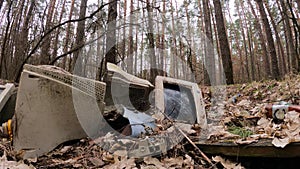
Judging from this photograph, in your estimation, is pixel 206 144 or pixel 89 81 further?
pixel 89 81

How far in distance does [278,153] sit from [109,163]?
0.98 metres

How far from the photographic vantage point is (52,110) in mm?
1822

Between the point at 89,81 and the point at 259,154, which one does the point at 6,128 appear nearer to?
the point at 89,81

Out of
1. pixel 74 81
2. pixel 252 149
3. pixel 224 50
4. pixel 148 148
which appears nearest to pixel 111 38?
pixel 74 81

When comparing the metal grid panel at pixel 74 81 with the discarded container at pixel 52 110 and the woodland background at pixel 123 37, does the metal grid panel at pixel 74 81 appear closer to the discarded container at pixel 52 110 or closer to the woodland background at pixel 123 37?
the discarded container at pixel 52 110

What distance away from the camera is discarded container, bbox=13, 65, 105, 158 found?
1729 millimetres

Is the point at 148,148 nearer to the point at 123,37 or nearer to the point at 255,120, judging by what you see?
the point at 255,120

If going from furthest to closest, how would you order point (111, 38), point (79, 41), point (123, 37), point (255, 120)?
point (123, 37), point (79, 41), point (111, 38), point (255, 120)

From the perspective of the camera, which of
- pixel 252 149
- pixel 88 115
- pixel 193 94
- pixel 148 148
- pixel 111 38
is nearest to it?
pixel 252 149

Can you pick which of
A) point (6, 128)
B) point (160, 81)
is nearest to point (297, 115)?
point (160, 81)

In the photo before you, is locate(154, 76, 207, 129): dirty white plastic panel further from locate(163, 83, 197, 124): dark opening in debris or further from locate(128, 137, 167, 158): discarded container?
locate(128, 137, 167, 158): discarded container

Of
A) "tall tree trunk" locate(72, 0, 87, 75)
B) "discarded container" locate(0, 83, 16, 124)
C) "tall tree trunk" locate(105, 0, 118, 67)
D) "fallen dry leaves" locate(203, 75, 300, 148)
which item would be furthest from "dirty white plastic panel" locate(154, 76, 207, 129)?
"tall tree trunk" locate(72, 0, 87, 75)

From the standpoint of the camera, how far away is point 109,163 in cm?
162

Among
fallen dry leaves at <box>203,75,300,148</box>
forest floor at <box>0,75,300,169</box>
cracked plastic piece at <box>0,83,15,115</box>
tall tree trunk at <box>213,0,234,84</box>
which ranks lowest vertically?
forest floor at <box>0,75,300,169</box>
